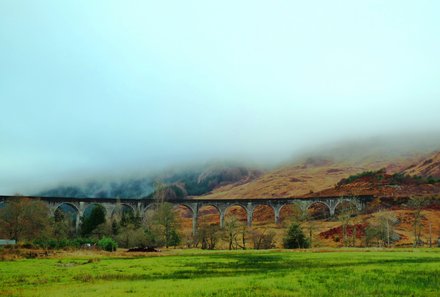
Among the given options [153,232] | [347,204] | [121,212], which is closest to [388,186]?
[347,204]

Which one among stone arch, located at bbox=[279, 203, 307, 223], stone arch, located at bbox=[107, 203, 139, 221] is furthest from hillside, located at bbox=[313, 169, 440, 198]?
stone arch, located at bbox=[107, 203, 139, 221]

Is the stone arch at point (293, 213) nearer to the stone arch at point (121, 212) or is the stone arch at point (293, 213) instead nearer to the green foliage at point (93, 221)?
the stone arch at point (121, 212)

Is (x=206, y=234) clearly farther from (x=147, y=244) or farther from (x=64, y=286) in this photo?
(x=64, y=286)

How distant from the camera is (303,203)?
104000 mm

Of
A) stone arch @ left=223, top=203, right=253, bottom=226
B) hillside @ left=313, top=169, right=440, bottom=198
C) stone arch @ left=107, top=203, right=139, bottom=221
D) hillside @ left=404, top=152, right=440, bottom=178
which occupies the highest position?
hillside @ left=404, top=152, right=440, bottom=178

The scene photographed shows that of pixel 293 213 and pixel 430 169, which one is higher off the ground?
pixel 430 169

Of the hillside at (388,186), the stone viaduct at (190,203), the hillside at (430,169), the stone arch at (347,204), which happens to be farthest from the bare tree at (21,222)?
the hillside at (430,169)

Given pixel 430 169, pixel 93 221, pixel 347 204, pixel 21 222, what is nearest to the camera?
pixel 21 222

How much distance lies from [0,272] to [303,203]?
85738 mm

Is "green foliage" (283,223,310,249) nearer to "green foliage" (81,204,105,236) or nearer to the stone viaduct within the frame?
the stone viaduct

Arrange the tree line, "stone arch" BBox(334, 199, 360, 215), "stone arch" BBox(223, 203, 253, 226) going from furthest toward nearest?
1. "stone arch" BBox(223, 203, 253, 226)
2. "stone arch" BBox(334, 199, 360, 215)
3. the tree line

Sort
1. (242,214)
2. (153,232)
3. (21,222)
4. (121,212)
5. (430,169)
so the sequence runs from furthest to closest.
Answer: (242,214) < (430,169) < (121,212) < (153,232) < (21,222)

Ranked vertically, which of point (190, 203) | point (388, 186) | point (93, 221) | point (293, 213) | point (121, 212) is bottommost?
point (293, 213)

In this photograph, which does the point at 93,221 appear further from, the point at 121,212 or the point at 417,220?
the point at 417,220
